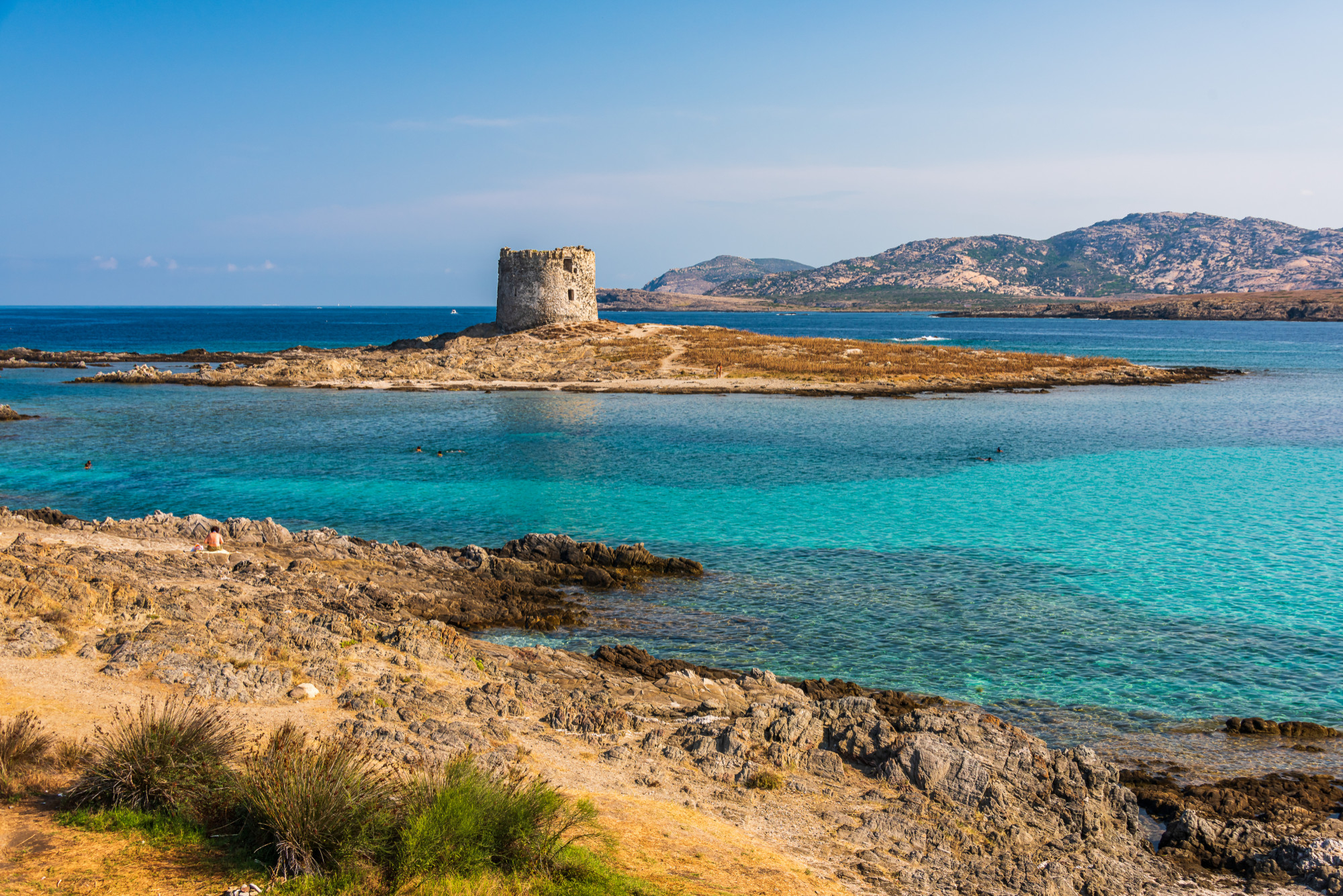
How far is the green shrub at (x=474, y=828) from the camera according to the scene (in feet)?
20.8

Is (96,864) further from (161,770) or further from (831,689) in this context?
(831,689)

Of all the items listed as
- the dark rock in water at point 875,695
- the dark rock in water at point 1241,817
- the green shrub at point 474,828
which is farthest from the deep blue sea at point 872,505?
the green shrub at point 474,828

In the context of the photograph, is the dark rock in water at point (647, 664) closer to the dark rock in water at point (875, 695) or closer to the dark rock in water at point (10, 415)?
the dark rock in water at point (875, 695)

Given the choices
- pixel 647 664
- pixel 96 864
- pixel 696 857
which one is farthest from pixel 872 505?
pixel 96 864

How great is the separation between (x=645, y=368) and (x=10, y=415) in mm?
33848

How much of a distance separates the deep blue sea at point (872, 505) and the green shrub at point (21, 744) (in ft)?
24.5

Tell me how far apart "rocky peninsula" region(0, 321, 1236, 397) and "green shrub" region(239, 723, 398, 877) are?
44.6 m

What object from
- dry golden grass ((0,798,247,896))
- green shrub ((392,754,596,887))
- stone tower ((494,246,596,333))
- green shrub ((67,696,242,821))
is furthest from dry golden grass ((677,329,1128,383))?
dry golden grass ((0,798,247,896))

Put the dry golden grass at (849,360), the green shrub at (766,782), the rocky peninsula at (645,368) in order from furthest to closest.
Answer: the dry golden grass at (849,360), the rocky peninsula at (645,368), the green shrub at (766,782)

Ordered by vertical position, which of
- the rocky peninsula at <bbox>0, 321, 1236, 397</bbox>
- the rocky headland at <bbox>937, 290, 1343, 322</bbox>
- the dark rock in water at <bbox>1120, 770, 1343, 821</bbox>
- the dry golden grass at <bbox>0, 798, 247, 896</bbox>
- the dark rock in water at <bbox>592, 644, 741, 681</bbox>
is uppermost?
the rocky headland at <bbox>937, 290, 1343, 322</bbox>

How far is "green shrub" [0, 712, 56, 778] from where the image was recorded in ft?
23.9

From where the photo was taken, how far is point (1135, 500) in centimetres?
2491

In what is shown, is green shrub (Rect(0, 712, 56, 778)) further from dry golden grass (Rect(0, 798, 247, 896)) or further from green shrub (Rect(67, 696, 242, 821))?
dry golden grass (Rect(0, 798, 247, 896))

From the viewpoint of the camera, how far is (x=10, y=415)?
38531 millimetres
